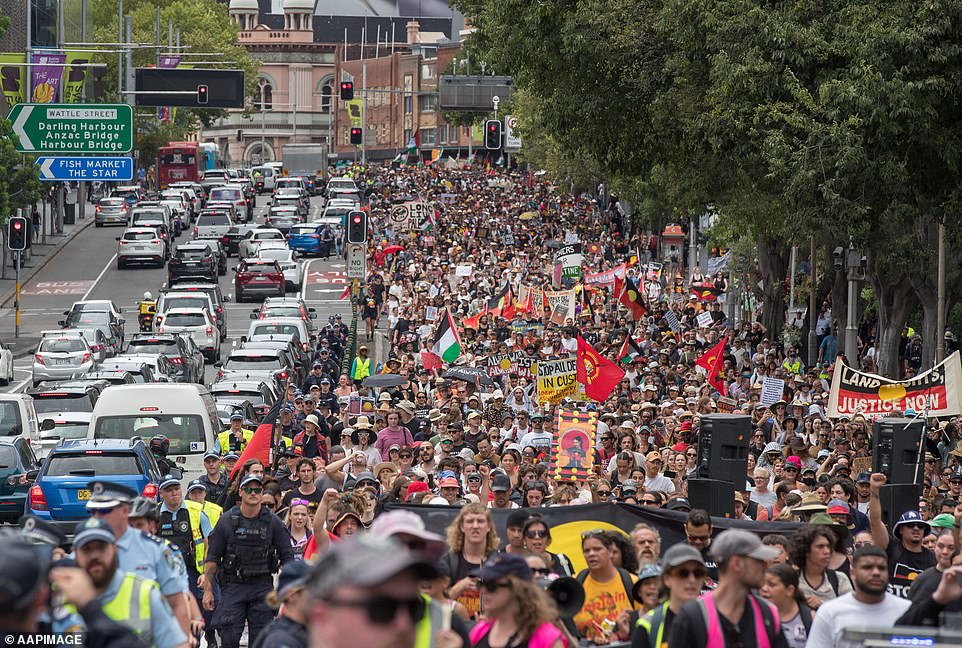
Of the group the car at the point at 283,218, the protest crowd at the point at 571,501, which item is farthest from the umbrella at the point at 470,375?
the car at the point at 283,218

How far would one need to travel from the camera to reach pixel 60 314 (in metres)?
51.9

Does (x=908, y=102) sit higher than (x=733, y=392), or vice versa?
(x=908, y=102)

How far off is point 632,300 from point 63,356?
1203cm

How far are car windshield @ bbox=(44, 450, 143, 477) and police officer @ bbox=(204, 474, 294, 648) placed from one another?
575cm

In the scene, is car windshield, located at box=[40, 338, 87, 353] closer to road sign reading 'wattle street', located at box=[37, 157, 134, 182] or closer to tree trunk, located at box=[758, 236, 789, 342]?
road sign reading 'wattle street', located at box=[37, 157, 134, 182]

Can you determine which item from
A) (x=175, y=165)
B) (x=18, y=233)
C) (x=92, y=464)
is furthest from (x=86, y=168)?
(x=175, y=165)

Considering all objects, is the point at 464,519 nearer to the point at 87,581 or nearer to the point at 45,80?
the point at 87,581

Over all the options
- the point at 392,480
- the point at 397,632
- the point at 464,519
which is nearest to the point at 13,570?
the point at 397,632

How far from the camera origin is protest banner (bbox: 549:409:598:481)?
55.9 ft

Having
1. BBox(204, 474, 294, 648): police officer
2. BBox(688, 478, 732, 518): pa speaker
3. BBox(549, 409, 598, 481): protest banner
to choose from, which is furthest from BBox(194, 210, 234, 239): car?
BBox(204, 474, 294, 648): police officer

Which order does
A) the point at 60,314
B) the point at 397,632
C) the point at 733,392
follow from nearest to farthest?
the point at 397,632 < the point at 733,392 < the point at 60,314

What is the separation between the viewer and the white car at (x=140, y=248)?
61.3 meters

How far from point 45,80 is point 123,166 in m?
3.84

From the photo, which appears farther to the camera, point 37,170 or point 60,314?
point 37,170
